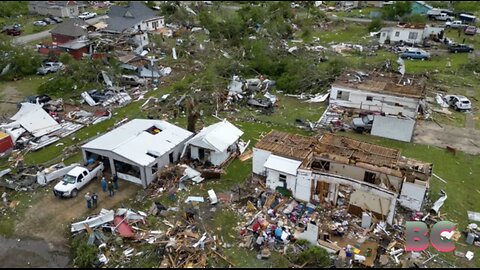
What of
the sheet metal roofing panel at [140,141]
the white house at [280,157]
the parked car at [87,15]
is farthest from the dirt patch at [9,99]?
the parked car at [87,15]

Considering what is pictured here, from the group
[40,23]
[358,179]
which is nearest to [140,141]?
[358,179]

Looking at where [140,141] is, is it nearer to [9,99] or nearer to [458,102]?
[9,99]

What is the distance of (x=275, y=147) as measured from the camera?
22.8 metres

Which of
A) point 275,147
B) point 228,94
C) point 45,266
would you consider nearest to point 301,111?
point 228,94

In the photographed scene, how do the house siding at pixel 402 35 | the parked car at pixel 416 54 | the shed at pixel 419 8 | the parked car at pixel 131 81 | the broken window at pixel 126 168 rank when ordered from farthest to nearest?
the shed at pixel 419 8
the house siding at pixel 402 35
the parked car at pixel 416 54
the parked car at pixel 131 81
the broken window at pixel 126 168

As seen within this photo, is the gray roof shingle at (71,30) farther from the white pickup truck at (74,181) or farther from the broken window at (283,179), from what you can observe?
the broken window at (283,179)

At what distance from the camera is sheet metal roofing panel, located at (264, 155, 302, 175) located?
2092 centimetres

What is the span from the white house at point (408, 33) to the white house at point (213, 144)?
34461 mm

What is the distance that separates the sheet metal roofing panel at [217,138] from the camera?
79.6ft

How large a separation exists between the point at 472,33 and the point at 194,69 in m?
38.4

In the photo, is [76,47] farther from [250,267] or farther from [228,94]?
[250,267]

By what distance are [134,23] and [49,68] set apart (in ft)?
49.5

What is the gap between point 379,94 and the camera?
102 ft

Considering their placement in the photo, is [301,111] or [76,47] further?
[76,47]
